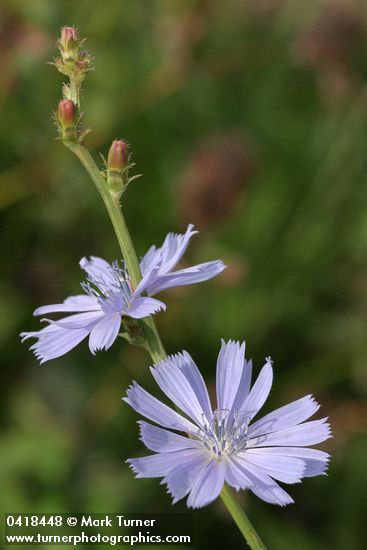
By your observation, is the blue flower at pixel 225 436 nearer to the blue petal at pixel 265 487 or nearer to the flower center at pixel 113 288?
the blue petal at pixel 265 487

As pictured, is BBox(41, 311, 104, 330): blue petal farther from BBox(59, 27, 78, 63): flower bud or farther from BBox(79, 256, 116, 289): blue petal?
BBox(59, 27, 78, 63): flower bud

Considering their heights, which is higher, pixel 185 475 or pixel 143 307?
pixel 143 307

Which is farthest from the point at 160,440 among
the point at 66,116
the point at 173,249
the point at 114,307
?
the point at 66,116

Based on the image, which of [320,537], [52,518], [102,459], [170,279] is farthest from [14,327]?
[170,279]

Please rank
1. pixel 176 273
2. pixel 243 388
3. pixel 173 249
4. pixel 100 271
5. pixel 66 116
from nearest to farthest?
pixel 66 116 < pixel 176 273 < pixel 243 388 < pixel 173 249 < pixel 100 271

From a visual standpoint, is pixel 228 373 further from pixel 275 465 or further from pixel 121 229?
pixel 121 229

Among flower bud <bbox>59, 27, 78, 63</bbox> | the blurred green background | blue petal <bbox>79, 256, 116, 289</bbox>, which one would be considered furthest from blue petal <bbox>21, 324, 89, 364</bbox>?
the blurred green background

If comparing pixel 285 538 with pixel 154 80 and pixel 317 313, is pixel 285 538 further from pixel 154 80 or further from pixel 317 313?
pixel 154 80
